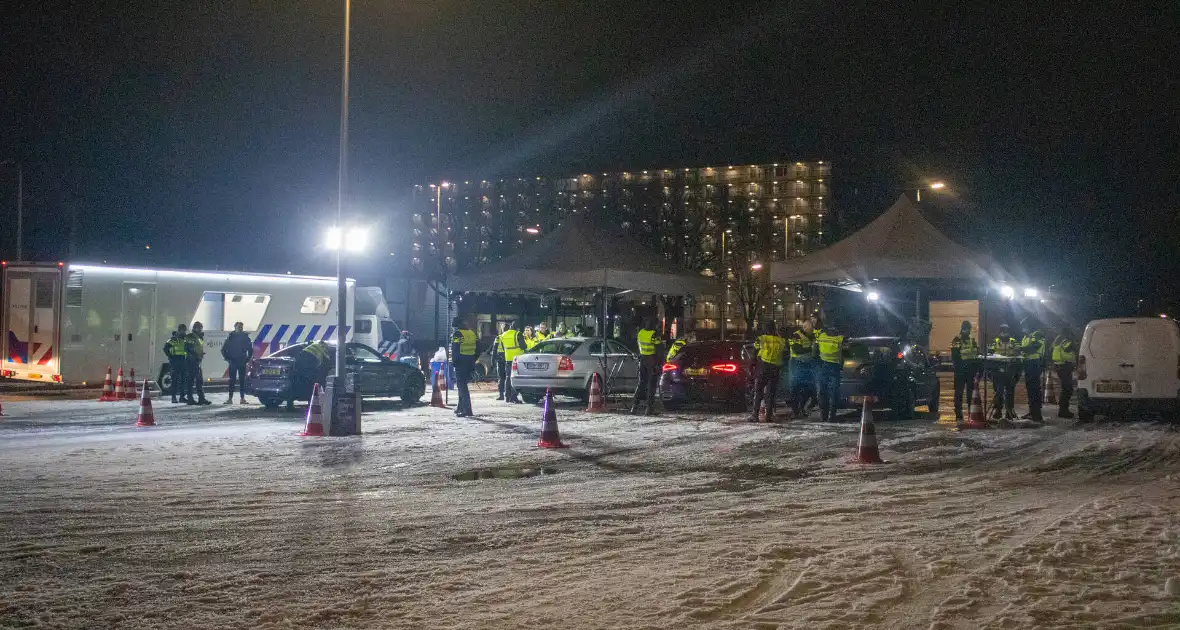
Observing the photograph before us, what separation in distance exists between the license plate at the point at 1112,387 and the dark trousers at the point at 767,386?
207 inches

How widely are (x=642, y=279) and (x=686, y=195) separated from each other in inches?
1217

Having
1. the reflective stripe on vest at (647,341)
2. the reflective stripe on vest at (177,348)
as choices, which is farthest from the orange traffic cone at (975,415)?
the reflective stripe on vest at (177,348)

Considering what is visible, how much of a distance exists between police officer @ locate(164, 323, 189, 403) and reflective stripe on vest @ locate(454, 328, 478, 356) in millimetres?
6023

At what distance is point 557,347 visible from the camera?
21.5 m

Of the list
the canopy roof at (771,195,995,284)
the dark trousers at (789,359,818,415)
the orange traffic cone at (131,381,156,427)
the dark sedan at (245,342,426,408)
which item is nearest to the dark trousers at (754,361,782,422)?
the dark trousers at (789,359,818,415)

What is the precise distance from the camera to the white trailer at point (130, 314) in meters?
23.0

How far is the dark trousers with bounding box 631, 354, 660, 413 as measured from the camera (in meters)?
19.5

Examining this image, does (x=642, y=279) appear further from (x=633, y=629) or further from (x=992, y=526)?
(x=633, y=629)

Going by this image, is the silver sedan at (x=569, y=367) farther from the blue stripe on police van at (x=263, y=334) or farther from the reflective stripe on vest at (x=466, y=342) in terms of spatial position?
the blue stripe on police van at (x=263, y=334)

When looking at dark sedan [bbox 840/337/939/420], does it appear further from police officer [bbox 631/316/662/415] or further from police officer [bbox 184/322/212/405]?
police officer [bbox 184/322/212/405]

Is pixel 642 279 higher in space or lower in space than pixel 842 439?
higher

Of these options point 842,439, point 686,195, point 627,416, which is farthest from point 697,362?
point 686,195

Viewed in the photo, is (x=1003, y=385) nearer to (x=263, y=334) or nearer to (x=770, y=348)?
(x=770, y=348)

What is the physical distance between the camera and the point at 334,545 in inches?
295
